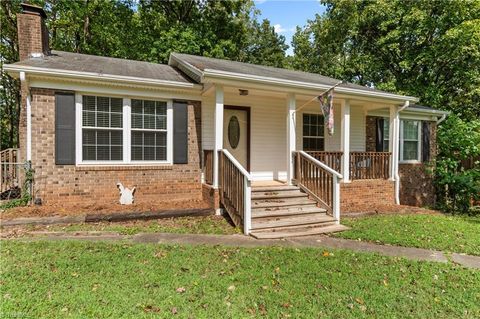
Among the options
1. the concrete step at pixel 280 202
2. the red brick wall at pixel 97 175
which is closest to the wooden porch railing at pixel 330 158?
the concrete step at pixel 280 202

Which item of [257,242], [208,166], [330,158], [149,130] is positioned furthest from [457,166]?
[149,130]

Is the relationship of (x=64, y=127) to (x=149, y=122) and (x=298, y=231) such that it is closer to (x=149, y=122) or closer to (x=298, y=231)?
(x=149, y=122)

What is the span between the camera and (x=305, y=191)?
7.35 m

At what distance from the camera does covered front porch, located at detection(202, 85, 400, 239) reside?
6.80 m

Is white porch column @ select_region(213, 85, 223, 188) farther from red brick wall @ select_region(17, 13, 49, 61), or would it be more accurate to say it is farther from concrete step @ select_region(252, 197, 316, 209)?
red brick wall @ select_region(17, 13, 49, 61)

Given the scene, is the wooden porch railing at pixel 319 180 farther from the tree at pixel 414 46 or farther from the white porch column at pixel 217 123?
the tree at pixel 414 46

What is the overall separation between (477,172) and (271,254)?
9200mm

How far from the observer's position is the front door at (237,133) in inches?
348

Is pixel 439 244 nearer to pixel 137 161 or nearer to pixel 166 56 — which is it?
pixel 137 161

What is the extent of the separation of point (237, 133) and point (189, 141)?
68.1 inches

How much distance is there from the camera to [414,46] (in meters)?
15.9

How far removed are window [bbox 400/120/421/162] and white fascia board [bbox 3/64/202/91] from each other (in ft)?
26.6

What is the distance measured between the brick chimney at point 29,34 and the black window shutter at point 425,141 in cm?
1313

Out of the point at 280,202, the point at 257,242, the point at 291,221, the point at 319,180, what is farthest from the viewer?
the point at 319,180
